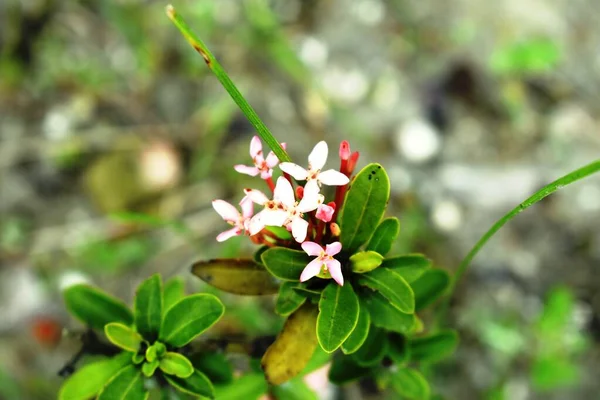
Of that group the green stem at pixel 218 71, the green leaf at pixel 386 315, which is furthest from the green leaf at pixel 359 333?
the green stem at pixel 218 71

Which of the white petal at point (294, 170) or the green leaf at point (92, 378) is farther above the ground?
the white petal at point (294, 170)

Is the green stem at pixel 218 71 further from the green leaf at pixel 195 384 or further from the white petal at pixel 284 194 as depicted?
the green leaf at pixel 195 384

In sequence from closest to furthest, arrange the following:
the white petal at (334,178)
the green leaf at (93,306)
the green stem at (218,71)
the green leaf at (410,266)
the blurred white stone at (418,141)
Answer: the green stem at (218,71) < the white petal at (334,178) < the green leaf at (410,266) < the green leaf at (93,306) < the blurred white stone at (418,141)

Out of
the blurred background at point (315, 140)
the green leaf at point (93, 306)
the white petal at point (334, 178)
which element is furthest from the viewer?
the blurred background at point (315, 140)

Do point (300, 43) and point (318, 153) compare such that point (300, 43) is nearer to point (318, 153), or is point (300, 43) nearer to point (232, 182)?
point (232, 182)

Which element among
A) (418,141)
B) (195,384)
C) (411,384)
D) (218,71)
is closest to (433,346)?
(411,384)

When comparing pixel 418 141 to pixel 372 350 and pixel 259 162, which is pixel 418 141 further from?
pixel 259 162

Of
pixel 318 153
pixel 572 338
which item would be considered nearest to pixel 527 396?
pixel 572 338
